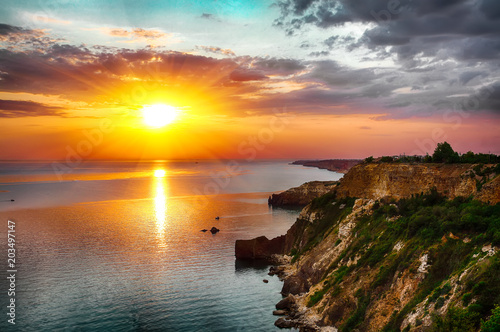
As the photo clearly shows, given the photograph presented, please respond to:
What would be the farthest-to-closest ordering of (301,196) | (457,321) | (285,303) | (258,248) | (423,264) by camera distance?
(301,196) → (258,248) → (285,303) → (423,264) → (457,321)

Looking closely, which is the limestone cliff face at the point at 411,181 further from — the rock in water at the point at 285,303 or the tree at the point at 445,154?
the rock in water at the point at 285,303

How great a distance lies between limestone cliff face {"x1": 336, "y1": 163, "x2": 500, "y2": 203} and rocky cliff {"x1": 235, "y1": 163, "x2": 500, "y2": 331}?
0.17 m

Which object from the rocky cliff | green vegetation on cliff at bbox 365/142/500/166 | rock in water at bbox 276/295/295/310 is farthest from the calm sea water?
green vegetation on cliff at bbox 365/142/500/166

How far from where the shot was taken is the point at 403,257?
4453 cm

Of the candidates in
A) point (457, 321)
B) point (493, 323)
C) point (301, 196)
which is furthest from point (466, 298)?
point (301, 196)

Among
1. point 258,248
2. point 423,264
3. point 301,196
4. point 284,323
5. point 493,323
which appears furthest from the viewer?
point 301,196

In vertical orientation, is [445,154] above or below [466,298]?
above

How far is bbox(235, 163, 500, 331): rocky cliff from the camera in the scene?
3269 centimetres

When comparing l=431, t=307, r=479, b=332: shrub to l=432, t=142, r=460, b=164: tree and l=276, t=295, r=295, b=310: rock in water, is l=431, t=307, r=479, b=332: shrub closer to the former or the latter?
l=276, t=295, r=295, b=310: rock in water

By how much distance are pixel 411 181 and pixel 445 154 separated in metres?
7.20

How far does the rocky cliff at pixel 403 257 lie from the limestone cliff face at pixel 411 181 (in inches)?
6.8

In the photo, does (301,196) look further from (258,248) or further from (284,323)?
(284,323)

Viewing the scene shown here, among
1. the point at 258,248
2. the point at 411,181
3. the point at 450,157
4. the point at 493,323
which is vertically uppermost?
the point at 450,157

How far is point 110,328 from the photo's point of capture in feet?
158
